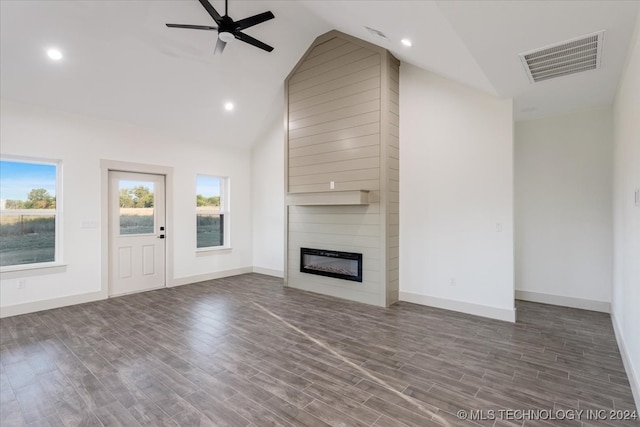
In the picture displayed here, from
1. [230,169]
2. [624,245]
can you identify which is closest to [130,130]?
[230,169]

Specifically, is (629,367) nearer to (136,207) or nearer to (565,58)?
(565,58)

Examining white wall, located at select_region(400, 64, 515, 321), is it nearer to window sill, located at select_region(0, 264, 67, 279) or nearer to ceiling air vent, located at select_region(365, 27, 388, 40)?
ceiling air vent, located at select_region(365, 27, 388, 40)

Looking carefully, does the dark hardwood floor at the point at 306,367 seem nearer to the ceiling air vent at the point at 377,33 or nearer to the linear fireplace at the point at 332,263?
the linear fireplace at the point at 332,263

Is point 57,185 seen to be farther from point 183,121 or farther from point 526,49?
point 526,49

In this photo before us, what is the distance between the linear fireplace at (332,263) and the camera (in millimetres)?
5035

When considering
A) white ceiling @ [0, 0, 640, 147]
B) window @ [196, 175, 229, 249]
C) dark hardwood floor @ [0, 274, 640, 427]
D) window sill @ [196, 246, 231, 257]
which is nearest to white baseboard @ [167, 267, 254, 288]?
window sill @ [196, 246, 231, 257]

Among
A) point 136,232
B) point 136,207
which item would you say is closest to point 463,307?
point 136,232

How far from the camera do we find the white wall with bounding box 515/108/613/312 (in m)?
4.42

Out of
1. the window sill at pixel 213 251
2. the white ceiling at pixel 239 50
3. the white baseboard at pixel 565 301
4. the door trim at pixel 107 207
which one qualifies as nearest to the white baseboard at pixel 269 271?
the window sill at pixel 213 251

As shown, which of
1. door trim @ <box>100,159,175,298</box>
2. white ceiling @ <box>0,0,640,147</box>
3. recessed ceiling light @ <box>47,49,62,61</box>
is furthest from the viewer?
door trim @ <box>100,159,175,298</box>

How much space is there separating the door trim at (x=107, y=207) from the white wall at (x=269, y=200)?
191cm

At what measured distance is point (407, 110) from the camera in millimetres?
4930

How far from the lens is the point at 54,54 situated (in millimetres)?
3984

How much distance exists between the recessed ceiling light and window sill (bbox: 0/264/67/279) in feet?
9.42
